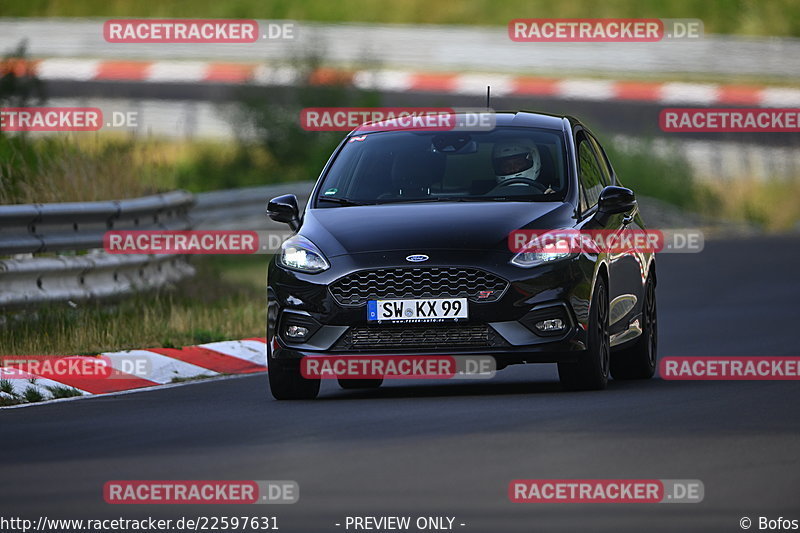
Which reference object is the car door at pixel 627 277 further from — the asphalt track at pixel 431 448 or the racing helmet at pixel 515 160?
the racing helmet at pixel 515 160

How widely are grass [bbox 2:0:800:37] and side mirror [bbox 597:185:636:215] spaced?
3328cm

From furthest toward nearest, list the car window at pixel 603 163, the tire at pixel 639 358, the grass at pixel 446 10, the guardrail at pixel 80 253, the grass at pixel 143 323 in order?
the grass at pixel 446 10 → the guardrail at pixel 80 253 → the grass at pixel 143 323 → the car window at pixel 603 163 → the tire at pixel 639 358

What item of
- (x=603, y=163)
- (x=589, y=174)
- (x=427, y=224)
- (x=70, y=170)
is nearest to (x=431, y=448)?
(x=427, y=224)

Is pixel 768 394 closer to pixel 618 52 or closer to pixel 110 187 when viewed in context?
pixel 110 187

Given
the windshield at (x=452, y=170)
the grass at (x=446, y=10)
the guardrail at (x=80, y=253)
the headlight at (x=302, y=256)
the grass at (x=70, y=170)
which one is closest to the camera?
the headlight at (x=302, y=256)

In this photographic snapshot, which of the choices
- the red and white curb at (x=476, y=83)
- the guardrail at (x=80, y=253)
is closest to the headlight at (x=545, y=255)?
the guardrail at (x=80, y=253)

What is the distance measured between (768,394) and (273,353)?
2938mm

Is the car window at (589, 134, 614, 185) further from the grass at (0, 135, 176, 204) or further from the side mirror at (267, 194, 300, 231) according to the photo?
the grass at (0, 135, 176, 204)

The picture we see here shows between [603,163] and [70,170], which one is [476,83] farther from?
[603,163]

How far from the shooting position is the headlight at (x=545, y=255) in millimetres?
12180

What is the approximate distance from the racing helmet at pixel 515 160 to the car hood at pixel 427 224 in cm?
46

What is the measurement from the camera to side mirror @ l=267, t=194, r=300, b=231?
13.1m

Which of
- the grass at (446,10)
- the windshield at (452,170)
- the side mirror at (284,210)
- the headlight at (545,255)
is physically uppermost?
the windshield at (452,170)

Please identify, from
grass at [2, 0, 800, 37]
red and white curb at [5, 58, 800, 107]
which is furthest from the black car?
grass at [2, 0, 800, 37]
